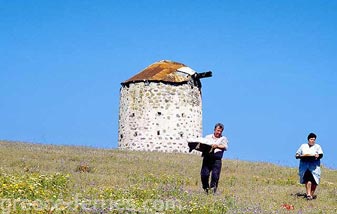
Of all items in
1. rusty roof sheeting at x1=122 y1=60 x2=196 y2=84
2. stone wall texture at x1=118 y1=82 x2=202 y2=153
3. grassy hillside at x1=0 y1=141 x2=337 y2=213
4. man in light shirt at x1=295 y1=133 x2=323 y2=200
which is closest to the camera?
grassy hillside at x1=0 y1=141 x2=337 y2=213

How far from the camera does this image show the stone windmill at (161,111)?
127 ft

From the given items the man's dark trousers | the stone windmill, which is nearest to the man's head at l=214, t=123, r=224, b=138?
the man's dark trousers

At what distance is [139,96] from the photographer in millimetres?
39031

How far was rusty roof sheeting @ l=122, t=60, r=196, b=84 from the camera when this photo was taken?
39.0 meters

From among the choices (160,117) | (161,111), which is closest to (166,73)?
(161,111)

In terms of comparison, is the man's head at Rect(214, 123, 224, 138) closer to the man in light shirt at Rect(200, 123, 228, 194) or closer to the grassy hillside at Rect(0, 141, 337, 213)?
the man in light shirt at Rect(200, 123, 228, 194)

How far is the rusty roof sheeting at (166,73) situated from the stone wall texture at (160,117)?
359 mm

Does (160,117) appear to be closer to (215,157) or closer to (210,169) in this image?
(210,169)

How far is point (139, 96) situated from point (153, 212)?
97.4 feet

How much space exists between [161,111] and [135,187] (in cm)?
2500

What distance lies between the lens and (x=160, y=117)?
38594 mm

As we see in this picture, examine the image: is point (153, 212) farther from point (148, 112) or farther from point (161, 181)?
point (148, 112)

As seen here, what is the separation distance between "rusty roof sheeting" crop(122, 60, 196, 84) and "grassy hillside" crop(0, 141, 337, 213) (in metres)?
13.3

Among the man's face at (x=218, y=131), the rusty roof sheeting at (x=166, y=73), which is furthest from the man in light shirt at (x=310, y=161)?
the rusty roof sheeting at (x=166, y=73)
